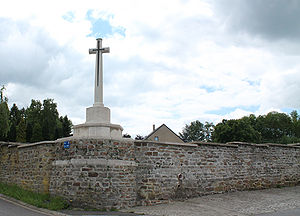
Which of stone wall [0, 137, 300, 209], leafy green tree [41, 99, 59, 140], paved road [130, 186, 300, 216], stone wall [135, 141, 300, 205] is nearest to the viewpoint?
paved road [130, 186, 300, 216]

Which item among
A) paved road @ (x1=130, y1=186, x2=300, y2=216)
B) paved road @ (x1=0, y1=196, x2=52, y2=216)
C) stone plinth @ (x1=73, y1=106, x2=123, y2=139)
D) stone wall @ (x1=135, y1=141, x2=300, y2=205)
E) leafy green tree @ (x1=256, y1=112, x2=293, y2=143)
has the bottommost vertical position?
paved road @ (x1=130, y1=186, x2=300, y2=216)

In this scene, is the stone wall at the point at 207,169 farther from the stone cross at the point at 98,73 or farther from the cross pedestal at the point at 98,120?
the stone cross at the point at 98,73

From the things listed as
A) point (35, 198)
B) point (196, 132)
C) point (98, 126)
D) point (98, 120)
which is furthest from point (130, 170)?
point (196, 132)

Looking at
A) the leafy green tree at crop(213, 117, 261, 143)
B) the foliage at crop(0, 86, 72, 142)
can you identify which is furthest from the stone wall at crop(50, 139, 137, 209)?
the leafy green tree at crop(213, 117, 261, 143)

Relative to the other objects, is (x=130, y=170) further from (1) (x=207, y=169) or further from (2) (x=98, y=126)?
(1) (x=207, y=169)

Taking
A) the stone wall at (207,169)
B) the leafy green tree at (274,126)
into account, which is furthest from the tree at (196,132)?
the stone wall at (207,169)

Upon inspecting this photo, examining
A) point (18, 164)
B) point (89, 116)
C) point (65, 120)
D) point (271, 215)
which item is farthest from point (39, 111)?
point (271, 215)

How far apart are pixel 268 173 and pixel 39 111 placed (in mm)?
45290

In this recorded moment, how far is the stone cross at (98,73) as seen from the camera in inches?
427

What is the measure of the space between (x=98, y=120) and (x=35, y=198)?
12.0 feet

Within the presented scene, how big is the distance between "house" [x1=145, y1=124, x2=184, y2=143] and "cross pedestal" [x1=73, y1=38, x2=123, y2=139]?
106 feet

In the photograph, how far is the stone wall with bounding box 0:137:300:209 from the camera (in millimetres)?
9695

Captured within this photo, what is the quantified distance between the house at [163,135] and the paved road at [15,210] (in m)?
33.2

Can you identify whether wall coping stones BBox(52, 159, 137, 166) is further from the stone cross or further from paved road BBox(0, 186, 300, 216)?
the stone cross
